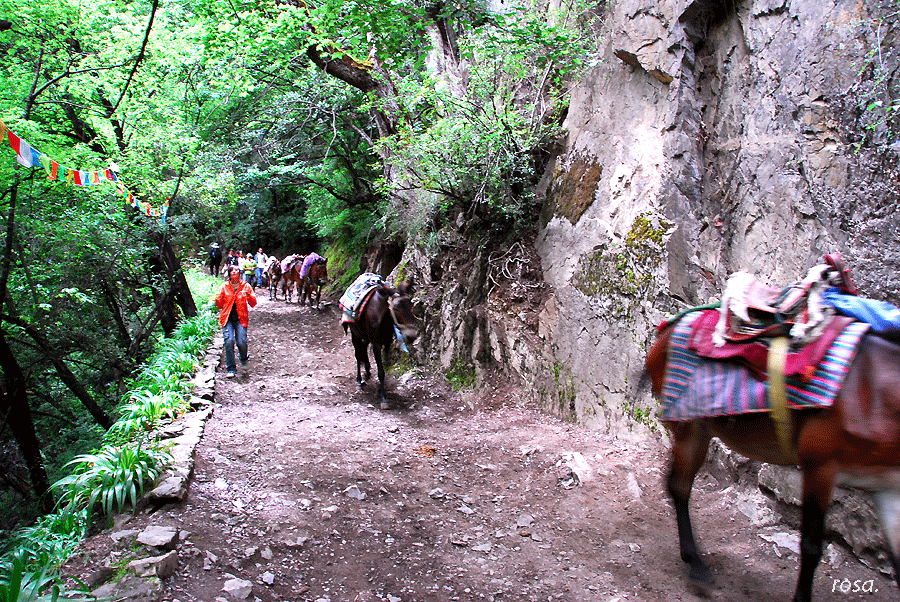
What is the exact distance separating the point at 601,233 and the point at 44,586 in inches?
222

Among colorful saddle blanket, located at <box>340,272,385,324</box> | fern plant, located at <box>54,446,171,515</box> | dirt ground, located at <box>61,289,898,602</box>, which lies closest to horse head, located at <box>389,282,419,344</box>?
colorful saddle blanket, located at <box>340,272,385,324</box>

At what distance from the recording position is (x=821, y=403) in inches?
97.9

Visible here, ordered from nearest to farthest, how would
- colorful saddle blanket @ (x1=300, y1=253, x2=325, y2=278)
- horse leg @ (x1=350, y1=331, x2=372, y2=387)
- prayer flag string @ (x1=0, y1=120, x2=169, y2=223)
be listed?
1. prayer flag string @ (x1=0, y1=120, x2=169, y2=223)
2. horse leg @ (x1=350, y1=331, x2=372, y2=387)
3. colorful saddle blanket @ (x1=300, y1=253, x2=325, y2=278)

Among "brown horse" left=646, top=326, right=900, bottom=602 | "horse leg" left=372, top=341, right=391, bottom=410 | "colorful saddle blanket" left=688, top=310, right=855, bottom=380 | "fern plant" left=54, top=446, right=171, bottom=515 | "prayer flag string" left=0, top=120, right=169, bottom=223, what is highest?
"prayer flag string" left=0, top=120, right=169, bottom=223

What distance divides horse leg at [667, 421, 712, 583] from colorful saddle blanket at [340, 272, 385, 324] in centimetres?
587

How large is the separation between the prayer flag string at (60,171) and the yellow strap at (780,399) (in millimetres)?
5886

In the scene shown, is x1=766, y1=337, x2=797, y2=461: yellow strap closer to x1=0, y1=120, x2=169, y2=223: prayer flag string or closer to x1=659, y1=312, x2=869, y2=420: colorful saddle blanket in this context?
x1=659, y1=312, x2=869, y2=420: colorful saddle blanket

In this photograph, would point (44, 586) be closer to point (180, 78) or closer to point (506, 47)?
point (506, 47)

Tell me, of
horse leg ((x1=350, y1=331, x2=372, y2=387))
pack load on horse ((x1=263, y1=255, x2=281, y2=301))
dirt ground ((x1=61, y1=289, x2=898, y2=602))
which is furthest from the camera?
pack load on horse ((x1=263, y1=255, x2=281, y2=301))

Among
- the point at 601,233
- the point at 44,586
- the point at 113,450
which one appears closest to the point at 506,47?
the point at 601,233

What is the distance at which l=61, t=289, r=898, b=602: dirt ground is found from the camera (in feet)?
10.9

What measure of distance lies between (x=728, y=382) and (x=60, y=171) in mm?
8796

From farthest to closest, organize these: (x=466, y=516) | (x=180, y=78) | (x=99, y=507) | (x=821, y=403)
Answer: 1. (x=180, y=78)
2. (x=466, y=516)
3. (x=99, y=507)
4. (x=821, y=403)

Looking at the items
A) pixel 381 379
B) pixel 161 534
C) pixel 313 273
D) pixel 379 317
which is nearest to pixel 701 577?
pixel 161 534
